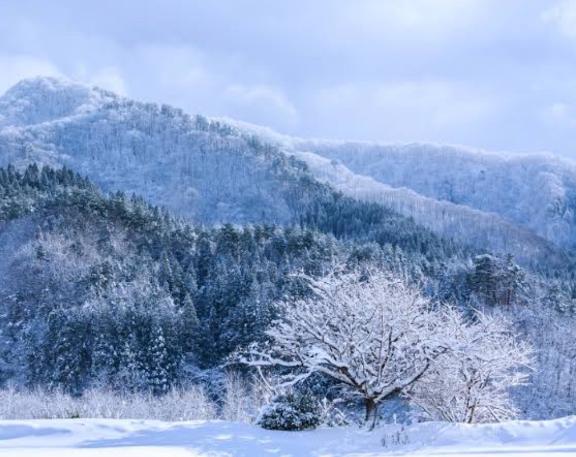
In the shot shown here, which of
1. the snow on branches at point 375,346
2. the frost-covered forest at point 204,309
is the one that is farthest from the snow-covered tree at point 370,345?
the frost-covered forest at point 204,309

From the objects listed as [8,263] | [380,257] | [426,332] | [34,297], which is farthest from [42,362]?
[426,332]

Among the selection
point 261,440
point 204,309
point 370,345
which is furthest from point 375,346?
point 204,309

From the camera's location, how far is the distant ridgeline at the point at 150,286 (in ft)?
183

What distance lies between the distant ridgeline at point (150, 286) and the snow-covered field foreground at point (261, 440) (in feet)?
100

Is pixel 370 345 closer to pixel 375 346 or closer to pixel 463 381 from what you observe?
pixel 375 346

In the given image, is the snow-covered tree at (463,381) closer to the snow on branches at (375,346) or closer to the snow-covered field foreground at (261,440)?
the snow on branches at (375,346)

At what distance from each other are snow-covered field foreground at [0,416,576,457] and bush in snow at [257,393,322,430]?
34cm

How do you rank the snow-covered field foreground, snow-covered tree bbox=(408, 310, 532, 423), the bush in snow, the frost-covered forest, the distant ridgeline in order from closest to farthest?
the snow-covered field foreground
the bush in snow
snow-covered tree bbox=(408, 310, 532, 423)
the frost-covered forest
the distant ridgeline

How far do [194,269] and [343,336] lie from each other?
50.4 meters

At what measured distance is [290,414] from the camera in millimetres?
17734

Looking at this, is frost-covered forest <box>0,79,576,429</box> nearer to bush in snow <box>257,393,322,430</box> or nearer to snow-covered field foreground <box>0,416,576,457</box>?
bush in snow <box>257,393,322,430</box>

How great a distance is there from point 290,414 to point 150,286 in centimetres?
4743

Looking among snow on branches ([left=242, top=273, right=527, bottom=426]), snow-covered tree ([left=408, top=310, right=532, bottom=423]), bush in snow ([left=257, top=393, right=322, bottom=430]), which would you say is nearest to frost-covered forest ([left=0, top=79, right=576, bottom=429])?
snow-covered tree ([left=408, top=310, right=532, bottom=423])

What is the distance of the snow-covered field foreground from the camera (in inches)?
579
